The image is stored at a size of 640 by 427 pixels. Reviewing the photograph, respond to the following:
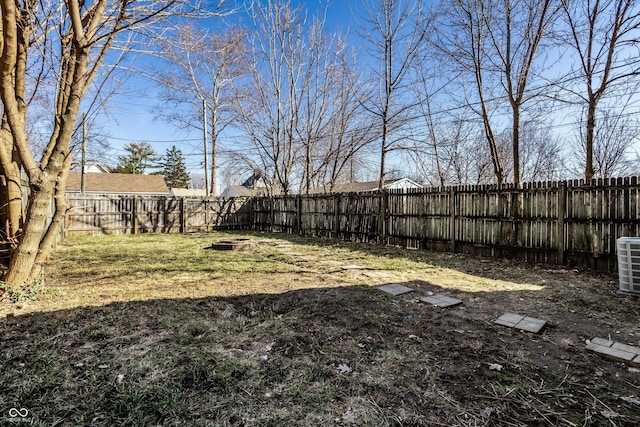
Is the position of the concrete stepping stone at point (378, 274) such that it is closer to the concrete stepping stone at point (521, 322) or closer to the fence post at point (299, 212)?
the concrete stepping stone at point (521, 322)

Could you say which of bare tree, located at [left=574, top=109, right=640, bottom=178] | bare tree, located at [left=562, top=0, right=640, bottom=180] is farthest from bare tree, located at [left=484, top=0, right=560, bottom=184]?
bare tree, located at [left=574, top=109, right=640, bottom=178]

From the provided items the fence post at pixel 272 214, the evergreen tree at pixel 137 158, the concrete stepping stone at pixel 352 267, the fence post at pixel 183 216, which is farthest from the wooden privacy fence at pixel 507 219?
the evergreen tree at pixel 137 158

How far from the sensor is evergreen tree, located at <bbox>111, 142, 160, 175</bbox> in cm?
3066

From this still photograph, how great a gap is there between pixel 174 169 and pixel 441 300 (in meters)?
38.4

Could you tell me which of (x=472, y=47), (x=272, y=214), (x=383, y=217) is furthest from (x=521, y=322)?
(x=272, y=214)

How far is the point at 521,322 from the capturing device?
2775 millimetres

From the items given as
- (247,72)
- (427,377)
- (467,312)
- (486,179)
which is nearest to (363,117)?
(247,72)

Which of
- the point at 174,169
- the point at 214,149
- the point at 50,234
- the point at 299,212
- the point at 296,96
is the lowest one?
the point at 50,234

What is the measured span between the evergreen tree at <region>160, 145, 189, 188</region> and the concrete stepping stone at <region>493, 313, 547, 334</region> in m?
37.5

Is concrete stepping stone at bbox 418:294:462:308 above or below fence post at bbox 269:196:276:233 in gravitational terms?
below

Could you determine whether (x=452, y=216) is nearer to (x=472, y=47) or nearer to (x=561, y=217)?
(x=561, y=217)

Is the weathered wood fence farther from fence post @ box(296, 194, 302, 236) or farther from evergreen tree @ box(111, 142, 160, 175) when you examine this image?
evergreen tree @ box(111, 142, 160, 175)

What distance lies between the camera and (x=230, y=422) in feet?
4.94

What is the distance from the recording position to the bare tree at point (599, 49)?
599 centimetres
